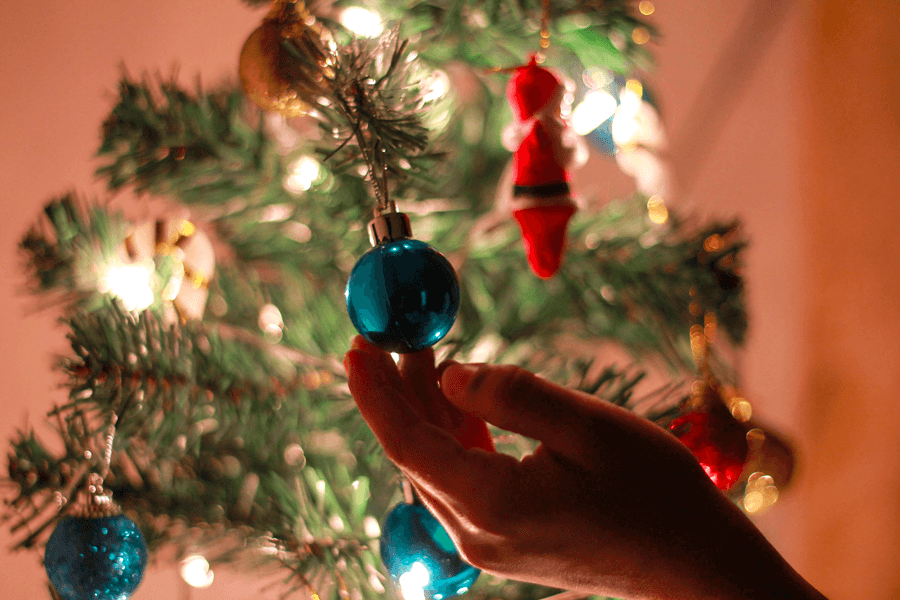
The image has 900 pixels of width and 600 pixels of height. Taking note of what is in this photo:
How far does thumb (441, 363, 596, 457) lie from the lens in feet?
0.70

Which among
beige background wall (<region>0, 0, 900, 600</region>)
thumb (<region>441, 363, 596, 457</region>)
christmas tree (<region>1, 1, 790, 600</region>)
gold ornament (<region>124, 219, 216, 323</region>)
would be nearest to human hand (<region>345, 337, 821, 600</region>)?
thumb (<region>441, 363, 596, 457</region>)

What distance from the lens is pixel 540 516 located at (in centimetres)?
21

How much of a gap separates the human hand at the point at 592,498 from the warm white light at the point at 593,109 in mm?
315

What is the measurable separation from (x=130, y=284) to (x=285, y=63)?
196 mm

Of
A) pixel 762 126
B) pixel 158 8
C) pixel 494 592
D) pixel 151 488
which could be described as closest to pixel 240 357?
pixel 151 488

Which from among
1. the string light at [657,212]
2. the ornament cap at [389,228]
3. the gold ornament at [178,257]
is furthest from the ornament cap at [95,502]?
the string light at [657,212]

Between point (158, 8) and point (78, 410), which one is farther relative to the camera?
point (158, 8)

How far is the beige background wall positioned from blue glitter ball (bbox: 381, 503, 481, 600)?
456mm

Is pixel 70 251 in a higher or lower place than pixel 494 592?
higher

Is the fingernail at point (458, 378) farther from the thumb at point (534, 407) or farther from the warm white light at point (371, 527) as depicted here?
the warm white light at point (371, 527)

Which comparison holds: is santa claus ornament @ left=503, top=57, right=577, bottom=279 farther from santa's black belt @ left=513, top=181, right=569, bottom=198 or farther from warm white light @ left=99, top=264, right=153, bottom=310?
warm white light @ left=99, top=264, right=153, bottom=310

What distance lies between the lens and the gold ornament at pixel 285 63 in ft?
0.95

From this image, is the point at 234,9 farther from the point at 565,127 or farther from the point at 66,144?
the point at 565,127

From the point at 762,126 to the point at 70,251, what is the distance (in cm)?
115
